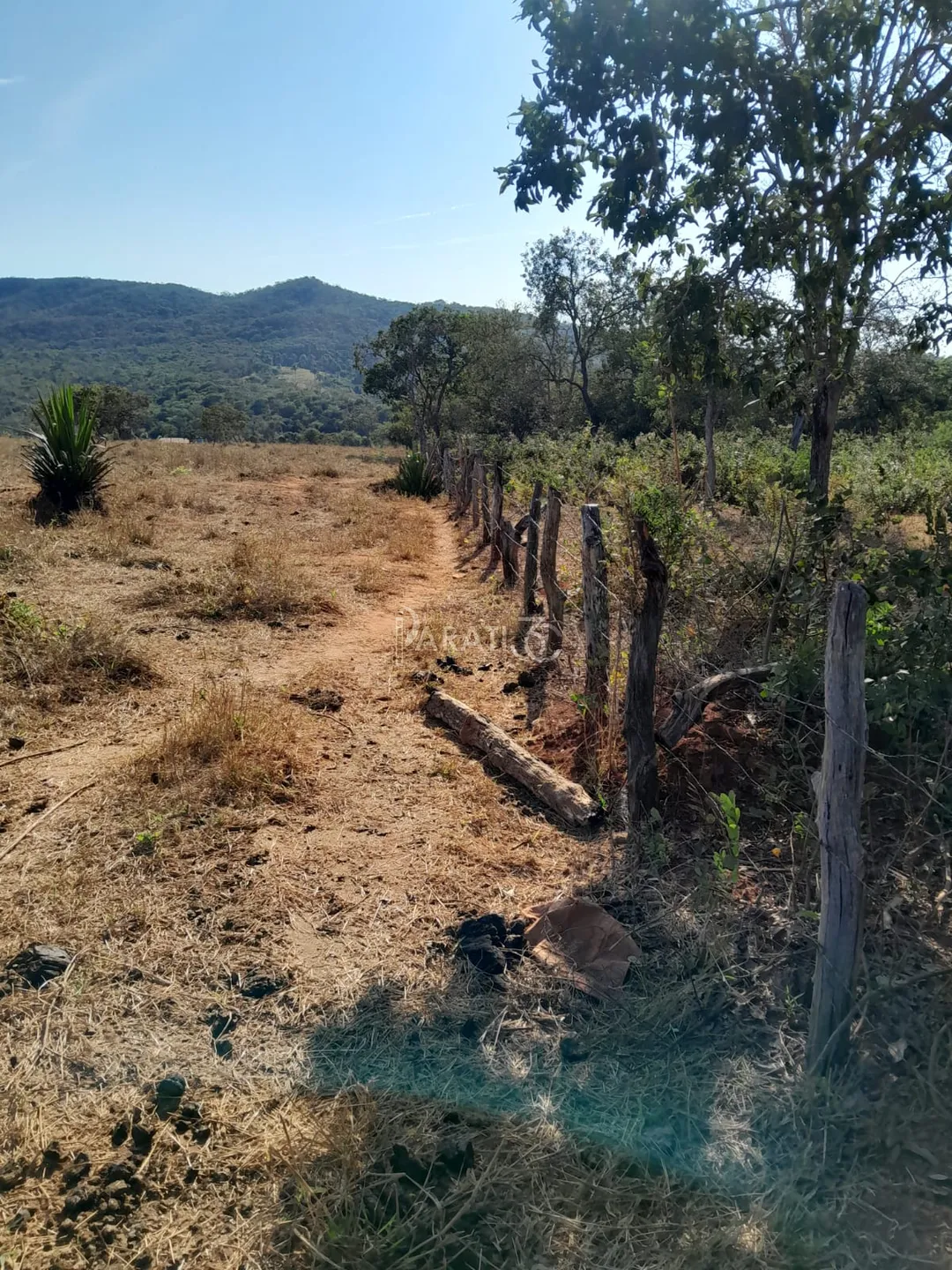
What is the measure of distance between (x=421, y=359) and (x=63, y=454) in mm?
17914

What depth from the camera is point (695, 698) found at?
152 inches

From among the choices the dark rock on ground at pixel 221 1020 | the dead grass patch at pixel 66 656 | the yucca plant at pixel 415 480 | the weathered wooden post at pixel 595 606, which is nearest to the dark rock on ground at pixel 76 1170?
the dark rock on ground at pixel 221 1020

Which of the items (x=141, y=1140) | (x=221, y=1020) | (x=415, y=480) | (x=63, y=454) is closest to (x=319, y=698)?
(x=221, y=1020)

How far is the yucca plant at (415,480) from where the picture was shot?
15984 mm

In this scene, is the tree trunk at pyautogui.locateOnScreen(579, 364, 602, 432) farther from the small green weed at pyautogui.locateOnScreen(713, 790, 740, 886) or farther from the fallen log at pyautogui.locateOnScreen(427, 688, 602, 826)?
the small green weed at pyautogui.locateOnScreen(713, 790, 740, 886)

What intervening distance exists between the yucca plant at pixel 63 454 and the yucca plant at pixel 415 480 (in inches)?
254

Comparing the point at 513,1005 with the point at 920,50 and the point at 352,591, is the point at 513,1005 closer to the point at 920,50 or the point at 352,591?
the point at 352,591

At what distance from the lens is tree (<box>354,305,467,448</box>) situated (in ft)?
84.6

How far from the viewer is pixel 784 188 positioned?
18.2 ft

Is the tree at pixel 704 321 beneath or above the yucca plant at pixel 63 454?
above

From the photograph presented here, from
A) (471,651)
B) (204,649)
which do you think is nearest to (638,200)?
(471,651)

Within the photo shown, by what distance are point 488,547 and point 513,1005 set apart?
312 inches

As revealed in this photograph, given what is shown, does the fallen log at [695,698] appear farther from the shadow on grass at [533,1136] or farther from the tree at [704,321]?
the tree at [704,321]

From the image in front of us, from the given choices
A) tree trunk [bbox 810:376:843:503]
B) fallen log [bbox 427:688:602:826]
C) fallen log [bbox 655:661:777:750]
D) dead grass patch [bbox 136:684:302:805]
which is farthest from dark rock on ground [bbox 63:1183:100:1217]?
tree trunk [bbox 810:376:843:503]
